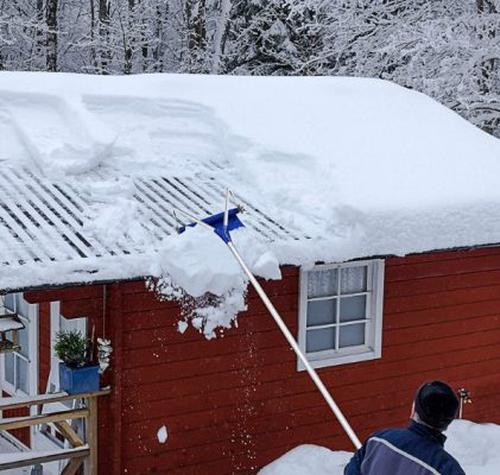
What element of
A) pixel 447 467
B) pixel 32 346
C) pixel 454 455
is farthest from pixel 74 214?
pixel 454 455

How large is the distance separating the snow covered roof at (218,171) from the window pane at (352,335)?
1122 millimetres

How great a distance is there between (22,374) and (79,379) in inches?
85.7

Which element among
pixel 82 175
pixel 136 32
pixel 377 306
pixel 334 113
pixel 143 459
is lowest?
pixel 143 459

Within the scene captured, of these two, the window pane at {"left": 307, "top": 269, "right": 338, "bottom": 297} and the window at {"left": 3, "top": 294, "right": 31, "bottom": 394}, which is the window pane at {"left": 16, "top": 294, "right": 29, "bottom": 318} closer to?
the window at {"left": 3, "top": 294, "right": 31, "bottom": 394}

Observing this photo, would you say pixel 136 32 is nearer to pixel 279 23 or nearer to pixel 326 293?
pixel 279 23

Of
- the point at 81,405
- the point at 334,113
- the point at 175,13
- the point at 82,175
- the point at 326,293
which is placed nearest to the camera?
the point at 81,405

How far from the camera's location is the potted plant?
5863 millimetres

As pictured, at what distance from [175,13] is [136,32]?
3439 mm

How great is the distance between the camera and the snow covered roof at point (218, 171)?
5.86 meters

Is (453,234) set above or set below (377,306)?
above

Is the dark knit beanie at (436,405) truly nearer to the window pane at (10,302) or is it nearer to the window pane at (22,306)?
the window pane at (22,306)

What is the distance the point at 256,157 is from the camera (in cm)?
748

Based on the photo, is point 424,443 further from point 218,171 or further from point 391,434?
point 218,171

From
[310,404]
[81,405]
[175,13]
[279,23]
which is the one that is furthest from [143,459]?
[175,13]
